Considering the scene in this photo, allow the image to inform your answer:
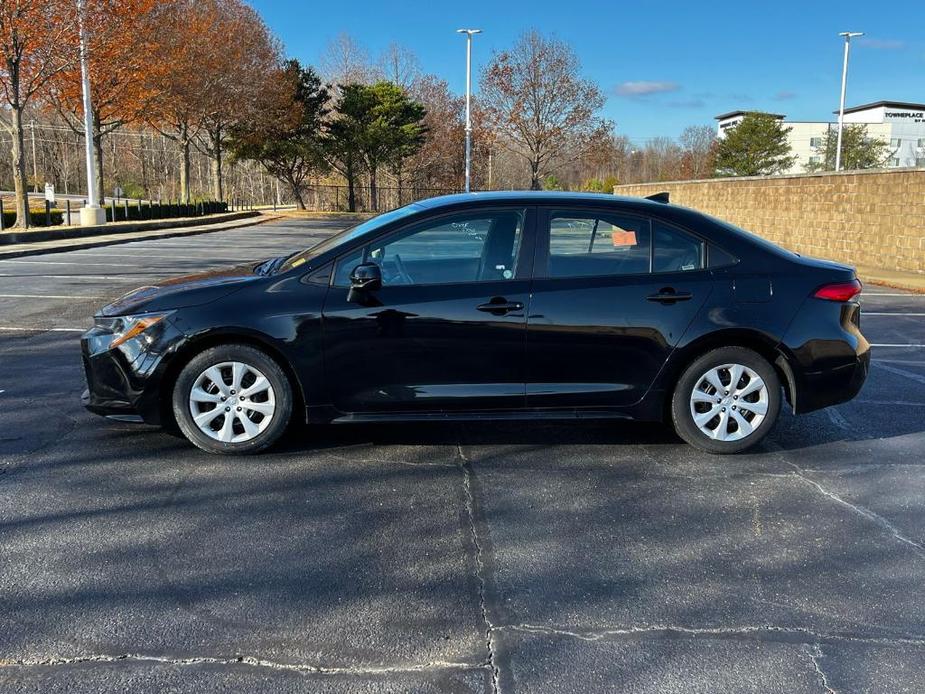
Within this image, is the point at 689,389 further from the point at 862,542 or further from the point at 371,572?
the point at 371,572

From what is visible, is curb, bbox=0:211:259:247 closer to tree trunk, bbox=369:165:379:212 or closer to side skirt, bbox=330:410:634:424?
tree trunk, bbox=369:165:379:212

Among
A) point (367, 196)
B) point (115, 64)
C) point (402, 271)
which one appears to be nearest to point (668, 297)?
point (402, 271)

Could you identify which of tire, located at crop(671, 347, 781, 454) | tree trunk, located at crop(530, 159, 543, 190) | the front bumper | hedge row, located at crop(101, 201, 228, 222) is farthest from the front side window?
tree trunk, located at crop(530, 159, 543, 190)

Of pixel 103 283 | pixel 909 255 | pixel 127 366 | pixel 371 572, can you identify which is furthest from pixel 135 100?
pixel 371 572

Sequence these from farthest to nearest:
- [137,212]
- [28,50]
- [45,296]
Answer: [137,212] → [28,50] → [45,296]

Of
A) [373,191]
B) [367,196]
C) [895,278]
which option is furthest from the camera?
[367,196]

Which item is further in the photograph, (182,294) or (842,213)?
(842,213)

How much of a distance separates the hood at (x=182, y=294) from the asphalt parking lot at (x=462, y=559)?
2.94 ft

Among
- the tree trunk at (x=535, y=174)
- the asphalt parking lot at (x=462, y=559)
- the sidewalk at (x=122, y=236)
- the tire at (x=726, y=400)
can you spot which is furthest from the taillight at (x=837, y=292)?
the tree trunk at (x=535, y=174)

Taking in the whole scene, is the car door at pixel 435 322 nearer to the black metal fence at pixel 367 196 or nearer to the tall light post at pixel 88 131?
the tall light post at pixel 88 131

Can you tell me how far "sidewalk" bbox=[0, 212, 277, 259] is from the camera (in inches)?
735

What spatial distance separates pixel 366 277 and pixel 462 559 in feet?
6.02

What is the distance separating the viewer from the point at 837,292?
502cm

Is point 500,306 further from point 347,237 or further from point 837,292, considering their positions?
point 837,292
